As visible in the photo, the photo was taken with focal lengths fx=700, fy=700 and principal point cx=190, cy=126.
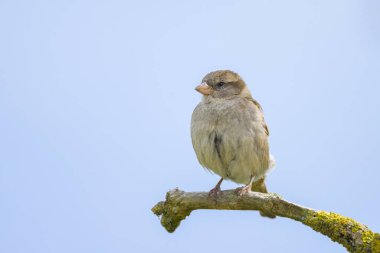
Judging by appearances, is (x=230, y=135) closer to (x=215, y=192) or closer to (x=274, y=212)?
(x=215, y=192)

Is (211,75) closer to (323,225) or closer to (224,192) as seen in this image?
(224,192)

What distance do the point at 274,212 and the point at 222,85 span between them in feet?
7.00

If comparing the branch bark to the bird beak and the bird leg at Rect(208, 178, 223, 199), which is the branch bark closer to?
the bird leg at Rect(208, 178, 223, 199)

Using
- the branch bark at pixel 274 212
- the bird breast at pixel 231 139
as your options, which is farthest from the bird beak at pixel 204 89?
the branch bark at pixel 274 212

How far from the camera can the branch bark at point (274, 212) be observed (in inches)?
201

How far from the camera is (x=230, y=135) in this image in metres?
7.16

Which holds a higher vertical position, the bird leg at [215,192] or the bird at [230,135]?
the bird at [230,135]

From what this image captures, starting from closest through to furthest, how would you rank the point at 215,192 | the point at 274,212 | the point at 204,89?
the point at 274,212 → the point at 215,192 → the point at 204,89

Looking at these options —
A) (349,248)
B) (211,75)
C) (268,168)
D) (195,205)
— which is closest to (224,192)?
(195,205)

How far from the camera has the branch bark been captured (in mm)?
5098

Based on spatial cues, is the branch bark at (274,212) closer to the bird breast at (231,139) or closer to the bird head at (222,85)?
the bird breast at (231,139)

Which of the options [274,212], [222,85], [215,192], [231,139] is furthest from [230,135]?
[274,212]

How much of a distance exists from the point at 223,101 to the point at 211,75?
0.39 meters

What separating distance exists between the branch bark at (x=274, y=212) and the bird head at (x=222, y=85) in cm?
126
